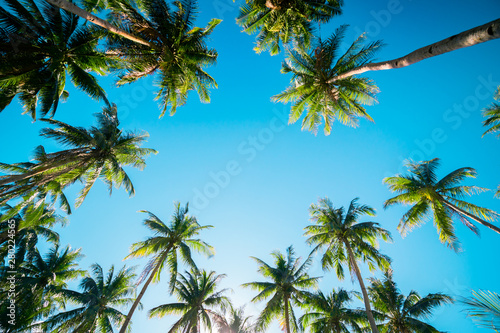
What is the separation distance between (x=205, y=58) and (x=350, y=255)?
49.8ft

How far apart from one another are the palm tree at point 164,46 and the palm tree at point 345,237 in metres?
13.4

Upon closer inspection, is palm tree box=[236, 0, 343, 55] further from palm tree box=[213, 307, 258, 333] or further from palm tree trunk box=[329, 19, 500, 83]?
palm tree box=[213, 307, 258, 333]

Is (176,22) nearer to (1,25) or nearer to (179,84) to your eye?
A: (179,84)

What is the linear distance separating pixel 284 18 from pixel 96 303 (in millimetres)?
23367

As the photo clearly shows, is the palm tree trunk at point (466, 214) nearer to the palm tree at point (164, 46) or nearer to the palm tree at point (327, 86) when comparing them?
the palm tree at point (327, 86)

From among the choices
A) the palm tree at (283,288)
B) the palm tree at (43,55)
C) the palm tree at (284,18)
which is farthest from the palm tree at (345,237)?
the palm tree at (43,55)

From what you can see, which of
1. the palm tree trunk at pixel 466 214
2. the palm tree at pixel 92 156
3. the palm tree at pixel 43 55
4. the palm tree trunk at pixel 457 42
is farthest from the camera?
the palm tree trunk at pixel 466 214

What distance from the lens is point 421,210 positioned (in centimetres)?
1461

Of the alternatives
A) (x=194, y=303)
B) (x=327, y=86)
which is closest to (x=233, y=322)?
(x=194, y=303)

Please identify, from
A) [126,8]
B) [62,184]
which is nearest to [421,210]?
[126,8]

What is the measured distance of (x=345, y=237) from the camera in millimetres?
15773

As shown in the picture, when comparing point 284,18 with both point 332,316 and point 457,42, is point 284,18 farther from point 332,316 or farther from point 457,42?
point 332,316

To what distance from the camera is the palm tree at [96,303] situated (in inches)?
597

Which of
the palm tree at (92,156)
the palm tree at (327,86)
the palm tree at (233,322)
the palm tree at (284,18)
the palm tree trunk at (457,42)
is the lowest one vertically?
the palm tree at (233,322)
